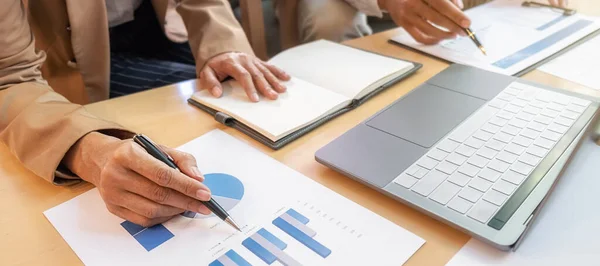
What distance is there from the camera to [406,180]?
54cm

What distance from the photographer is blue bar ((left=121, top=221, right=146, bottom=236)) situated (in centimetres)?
52

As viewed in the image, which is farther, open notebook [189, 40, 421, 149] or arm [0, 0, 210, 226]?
open notebook [189, 40, 421, 149]

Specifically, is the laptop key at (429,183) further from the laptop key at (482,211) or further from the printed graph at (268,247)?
the printed graph at (268,247)

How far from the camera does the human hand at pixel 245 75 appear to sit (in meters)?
0.77

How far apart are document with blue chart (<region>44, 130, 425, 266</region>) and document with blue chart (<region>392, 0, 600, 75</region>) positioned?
481 mm

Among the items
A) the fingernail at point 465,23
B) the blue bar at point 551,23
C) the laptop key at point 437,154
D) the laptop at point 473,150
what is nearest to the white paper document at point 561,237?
the laptop at point 473,150

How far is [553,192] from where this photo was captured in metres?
0.53

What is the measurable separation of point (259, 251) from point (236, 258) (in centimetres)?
2

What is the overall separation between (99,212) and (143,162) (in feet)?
0.31

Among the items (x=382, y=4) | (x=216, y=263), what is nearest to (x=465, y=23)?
(x=382, y=4)

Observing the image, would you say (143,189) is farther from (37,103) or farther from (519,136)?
(519,136)

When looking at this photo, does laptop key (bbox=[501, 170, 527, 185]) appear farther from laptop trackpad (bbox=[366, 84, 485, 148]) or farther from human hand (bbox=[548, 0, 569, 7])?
human hand (bbox=[548, 0, 569, 7])

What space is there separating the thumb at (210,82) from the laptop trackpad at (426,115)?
27cm

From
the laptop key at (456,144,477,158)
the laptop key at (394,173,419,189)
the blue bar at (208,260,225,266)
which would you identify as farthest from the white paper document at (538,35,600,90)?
the blue bar at (208,260,225,266)
